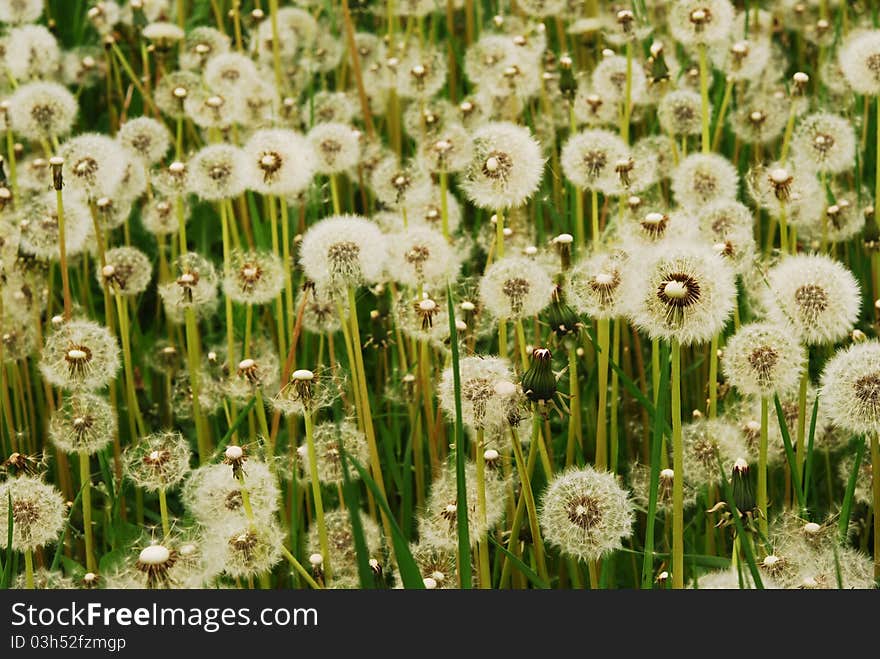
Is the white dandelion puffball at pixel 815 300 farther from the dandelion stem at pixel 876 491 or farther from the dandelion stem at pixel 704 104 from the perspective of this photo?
the dandelion stem at pixel 704 104

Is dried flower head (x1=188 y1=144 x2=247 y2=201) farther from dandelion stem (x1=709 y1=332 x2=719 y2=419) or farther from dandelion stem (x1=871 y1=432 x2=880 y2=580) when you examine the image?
dandelion stem (x1=871 y1=432 x2=880 y2=580)

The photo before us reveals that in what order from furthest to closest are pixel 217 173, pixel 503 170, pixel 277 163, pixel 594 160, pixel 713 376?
1. pixel 217 173
2. pixel 594 160
3. pixel 277 163
4. pixel 503 170
5. pixel 713 376

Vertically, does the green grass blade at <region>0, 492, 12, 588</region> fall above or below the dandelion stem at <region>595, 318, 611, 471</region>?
below

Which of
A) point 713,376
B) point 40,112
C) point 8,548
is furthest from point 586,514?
point 40,112

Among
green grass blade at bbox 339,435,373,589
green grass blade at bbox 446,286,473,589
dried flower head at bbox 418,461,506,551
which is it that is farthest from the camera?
dried flower head at bbox 418,461,506,551

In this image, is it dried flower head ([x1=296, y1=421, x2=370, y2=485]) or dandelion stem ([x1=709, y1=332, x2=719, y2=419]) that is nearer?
dandelion stem ([x1=709, y1=332, x2=719, y2=419])

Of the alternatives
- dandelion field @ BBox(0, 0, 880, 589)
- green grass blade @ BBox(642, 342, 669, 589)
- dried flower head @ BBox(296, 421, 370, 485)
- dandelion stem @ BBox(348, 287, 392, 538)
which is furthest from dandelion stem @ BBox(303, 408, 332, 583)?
green grass blade @ BBox(642, 342, 669, 589)

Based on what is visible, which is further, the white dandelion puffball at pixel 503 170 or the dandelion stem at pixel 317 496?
the white dandelion puffball at pixel 503 170

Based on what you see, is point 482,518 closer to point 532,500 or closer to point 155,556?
point 532,500

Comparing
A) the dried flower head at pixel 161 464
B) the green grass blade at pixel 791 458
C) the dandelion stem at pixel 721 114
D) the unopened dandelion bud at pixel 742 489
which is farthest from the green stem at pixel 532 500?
the dandelion stem at pixel 721 114
